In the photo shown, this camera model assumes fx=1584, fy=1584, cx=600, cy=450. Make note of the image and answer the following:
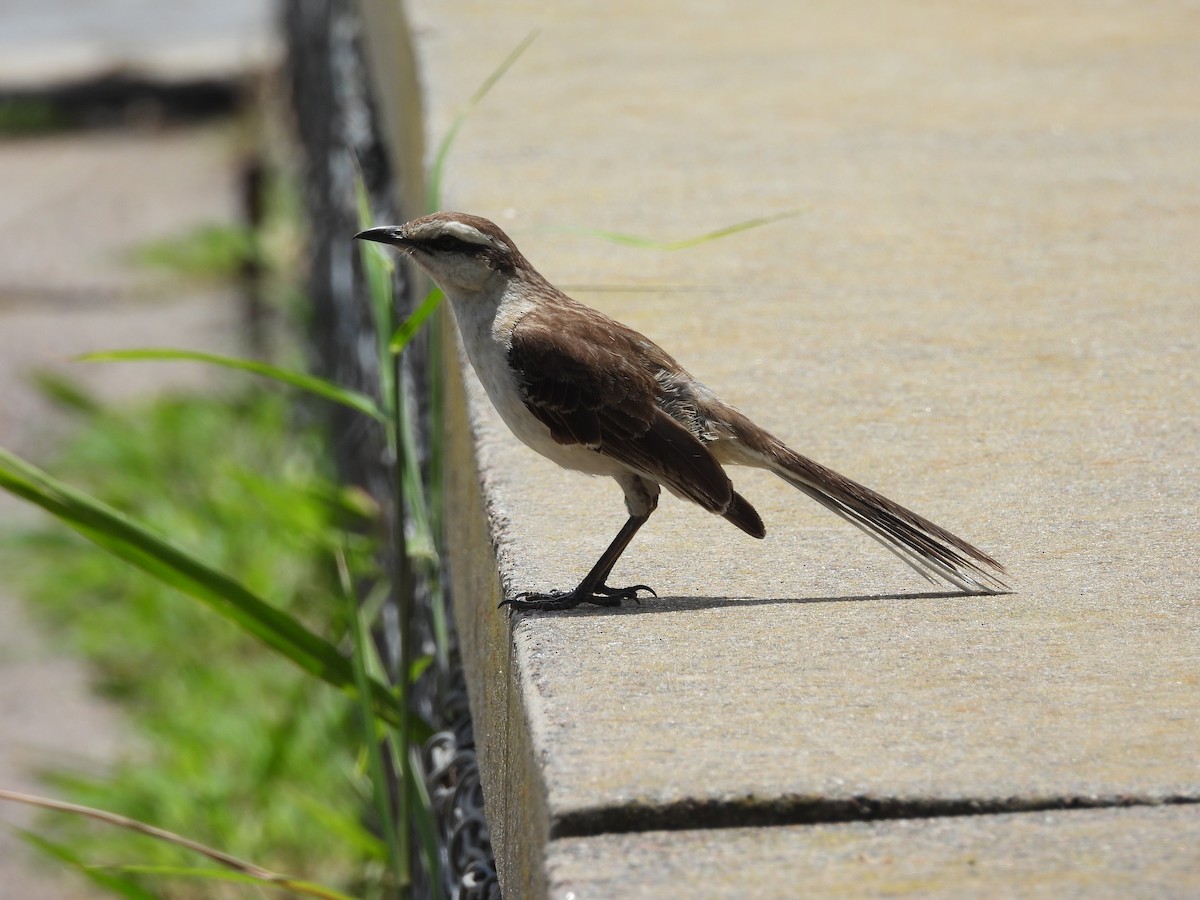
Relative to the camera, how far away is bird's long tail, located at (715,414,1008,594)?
2.69 m

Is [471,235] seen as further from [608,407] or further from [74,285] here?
[74,285]

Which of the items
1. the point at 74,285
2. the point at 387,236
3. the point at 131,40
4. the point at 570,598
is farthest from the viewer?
the point at 131,40

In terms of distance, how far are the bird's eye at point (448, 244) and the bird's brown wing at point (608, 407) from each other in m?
0.24

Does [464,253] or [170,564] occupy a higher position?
[464,253]

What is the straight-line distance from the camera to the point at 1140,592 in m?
2.67

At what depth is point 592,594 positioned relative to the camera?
2.63m

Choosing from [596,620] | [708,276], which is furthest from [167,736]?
[596,620]

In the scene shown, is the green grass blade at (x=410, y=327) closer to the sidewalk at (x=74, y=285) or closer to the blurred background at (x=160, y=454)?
the blurred background at (x=160, y=454)

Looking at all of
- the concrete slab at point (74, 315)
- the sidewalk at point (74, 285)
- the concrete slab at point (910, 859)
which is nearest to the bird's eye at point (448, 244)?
the concrete slab at point (910, 859)

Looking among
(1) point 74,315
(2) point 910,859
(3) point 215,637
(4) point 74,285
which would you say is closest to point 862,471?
(2) point 910,859

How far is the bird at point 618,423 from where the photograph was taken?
271 cm

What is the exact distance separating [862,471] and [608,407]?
1.99ft

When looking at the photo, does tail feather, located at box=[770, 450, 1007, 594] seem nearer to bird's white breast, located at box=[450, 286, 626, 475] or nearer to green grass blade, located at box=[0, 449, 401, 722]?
bird's white breast, located at box=[450, 286, 626, 475]

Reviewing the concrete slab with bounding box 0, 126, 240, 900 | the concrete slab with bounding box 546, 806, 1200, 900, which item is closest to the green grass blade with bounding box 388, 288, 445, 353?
the concrete slab with bounding box 546, 806, 1200, 900
